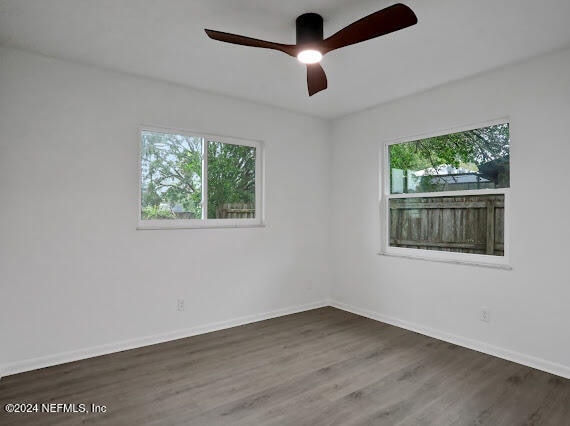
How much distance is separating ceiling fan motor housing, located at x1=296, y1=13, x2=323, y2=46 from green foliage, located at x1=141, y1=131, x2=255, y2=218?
1.79 m

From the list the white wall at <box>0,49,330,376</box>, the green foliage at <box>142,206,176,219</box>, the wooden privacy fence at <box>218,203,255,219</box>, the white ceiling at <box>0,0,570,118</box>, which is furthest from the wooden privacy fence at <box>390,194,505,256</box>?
the green foliage at <box>142,206,176,219</box>

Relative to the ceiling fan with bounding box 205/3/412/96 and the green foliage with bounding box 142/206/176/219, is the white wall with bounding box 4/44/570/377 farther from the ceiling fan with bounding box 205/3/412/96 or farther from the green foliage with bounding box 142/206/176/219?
the ceiling fan with bounding box 205/3/412/96

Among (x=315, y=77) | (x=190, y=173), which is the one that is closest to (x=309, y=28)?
(x=315, y=77)

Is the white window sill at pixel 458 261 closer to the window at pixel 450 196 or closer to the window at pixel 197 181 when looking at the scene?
the window at pixel 450 196

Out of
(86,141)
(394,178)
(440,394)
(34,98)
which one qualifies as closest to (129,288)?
(86,141)

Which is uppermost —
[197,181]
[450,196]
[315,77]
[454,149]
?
[315,77]

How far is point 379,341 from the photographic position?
11.1 feet

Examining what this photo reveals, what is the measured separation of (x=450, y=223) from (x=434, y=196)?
12.6 inches

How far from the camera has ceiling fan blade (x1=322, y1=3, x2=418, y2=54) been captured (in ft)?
5.71

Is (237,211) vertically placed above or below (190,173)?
below

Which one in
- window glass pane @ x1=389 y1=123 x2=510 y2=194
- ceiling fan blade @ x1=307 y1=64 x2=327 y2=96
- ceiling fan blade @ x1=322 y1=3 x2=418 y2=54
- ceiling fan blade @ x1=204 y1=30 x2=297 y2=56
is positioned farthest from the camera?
window glass pane @ x1=389 y1=123 x2=510 y2=194

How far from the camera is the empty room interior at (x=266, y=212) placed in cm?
225

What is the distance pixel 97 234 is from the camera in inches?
119

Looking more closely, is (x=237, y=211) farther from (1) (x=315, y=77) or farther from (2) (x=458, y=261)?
(2) (x=458, y=261)
